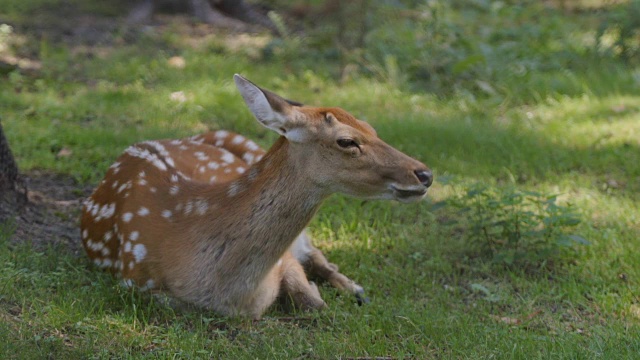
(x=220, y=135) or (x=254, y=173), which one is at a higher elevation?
(x=254, y=173)

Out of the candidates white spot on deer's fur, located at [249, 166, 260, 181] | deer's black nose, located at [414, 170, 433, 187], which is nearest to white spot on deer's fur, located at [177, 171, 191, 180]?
white spot on deer's fur, located at [249, 166, 260, 181]

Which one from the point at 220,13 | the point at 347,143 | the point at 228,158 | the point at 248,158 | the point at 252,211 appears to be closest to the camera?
the point at 347,143

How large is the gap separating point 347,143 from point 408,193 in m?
0.36

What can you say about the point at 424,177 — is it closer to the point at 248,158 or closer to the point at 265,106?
the point at 265,106

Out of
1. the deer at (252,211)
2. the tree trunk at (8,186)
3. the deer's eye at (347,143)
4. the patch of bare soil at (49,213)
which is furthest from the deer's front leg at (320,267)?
the tree trunk at (8,186)

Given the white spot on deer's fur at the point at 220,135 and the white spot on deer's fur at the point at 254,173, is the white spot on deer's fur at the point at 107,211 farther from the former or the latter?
the white spot on deer's fur at the point at 220,135

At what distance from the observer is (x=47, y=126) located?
6.77 meters

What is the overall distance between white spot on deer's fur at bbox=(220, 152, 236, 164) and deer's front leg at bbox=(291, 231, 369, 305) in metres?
0.68

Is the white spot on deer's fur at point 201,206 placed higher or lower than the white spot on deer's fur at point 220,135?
higher

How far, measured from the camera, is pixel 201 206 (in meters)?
4.41

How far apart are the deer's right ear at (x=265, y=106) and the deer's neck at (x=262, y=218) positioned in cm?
16

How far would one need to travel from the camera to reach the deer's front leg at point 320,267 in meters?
4.74

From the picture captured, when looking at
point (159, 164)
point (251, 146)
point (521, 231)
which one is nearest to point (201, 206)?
point (159, 164)

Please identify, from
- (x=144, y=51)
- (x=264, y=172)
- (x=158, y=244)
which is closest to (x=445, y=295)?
(x=264, y=172)
